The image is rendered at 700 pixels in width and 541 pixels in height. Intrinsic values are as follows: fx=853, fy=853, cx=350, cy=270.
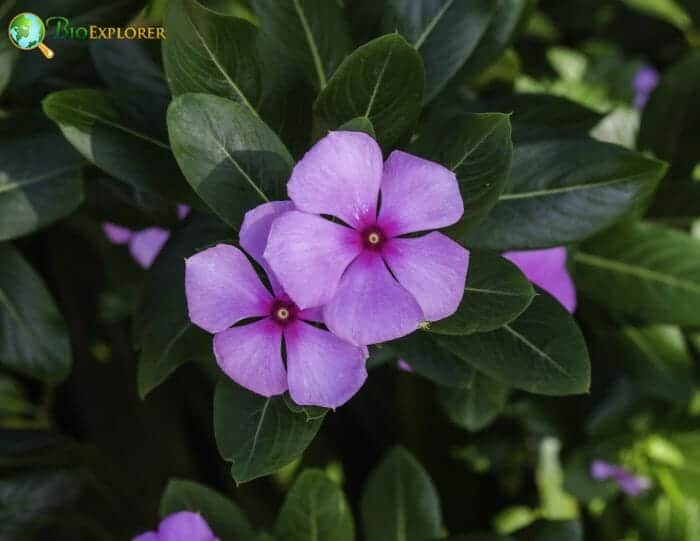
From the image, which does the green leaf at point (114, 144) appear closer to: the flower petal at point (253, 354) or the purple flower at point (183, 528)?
the flower petal at point (253, 354)

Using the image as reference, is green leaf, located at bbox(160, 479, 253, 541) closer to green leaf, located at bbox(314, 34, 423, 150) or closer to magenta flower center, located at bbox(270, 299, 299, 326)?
magenta flower center, located at bbox(270, 299, 299, 326)

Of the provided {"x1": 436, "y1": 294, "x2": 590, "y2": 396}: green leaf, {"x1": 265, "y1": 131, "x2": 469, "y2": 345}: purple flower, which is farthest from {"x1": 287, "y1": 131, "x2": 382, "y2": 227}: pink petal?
{"x1": 436, "y1": 294, "x2": 590, "y2": 396}: green leaf

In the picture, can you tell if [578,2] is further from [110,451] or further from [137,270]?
[110,451]

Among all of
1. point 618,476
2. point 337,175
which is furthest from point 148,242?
point 618,476

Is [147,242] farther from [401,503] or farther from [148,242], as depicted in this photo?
[401,503]

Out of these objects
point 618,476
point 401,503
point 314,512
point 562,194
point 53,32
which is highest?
point 53,32
